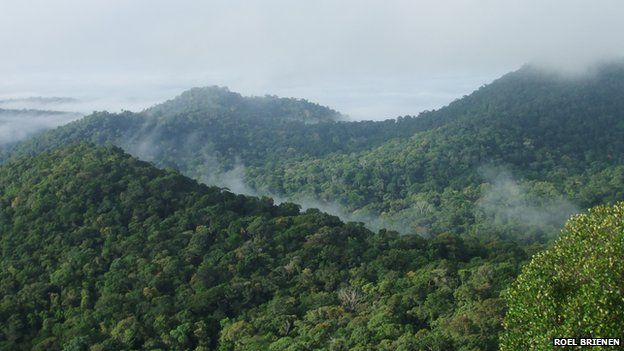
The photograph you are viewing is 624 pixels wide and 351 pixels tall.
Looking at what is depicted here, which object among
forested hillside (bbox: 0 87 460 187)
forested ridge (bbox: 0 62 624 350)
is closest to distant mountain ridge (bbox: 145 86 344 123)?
forested hillside (bbox: 0 87 460 187)

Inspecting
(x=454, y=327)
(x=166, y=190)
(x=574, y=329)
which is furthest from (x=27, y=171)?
(x=574, y=329)

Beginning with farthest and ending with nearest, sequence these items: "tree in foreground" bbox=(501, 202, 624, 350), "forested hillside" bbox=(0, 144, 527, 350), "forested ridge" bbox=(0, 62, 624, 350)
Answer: "forested hillside" bbox=(0, 144, 527, 350) → "forested ridge" bbox=(0, 62, 624, 350) → "tree in foreground" bbox=(501, 202, 624, 350)

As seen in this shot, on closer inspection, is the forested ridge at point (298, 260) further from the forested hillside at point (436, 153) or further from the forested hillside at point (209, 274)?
the forested hillside at point (436, 153)

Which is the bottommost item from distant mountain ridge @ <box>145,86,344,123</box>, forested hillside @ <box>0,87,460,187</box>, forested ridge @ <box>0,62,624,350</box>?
forested ridge @ <box>0,62,624,350</box>

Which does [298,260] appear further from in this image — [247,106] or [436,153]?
[247,106]

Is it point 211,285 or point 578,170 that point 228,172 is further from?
Answer: point 211,285

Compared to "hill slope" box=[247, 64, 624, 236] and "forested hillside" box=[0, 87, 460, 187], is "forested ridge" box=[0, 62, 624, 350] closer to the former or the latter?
"hill slope" box=[247, 64, 624, 236]
